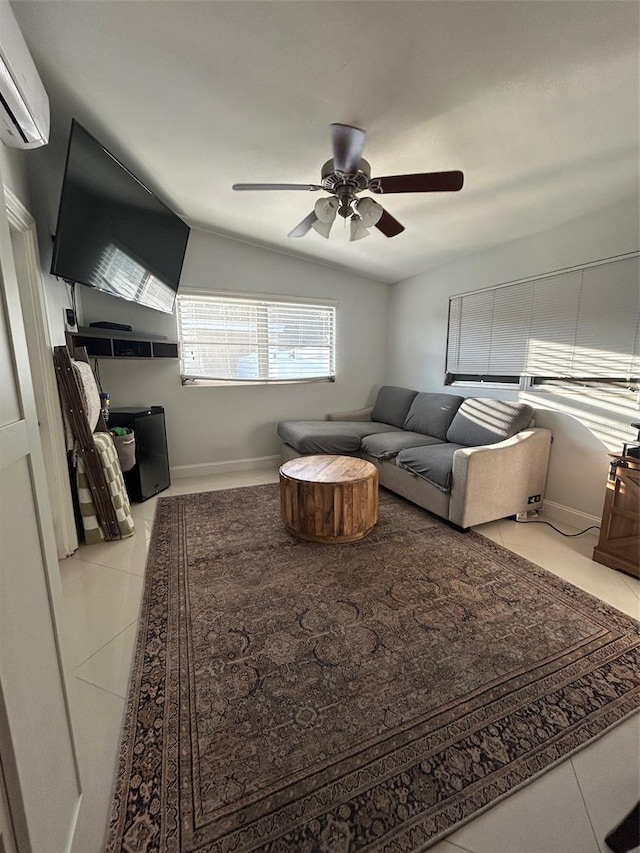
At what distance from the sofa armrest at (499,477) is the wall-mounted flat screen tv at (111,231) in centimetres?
270

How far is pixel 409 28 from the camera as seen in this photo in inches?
49.6

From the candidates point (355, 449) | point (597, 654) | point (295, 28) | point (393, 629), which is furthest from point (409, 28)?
A: point (355, 449)

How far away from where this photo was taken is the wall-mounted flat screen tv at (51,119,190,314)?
1.76 m

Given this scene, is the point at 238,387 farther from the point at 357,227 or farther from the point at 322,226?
the point at 357,227

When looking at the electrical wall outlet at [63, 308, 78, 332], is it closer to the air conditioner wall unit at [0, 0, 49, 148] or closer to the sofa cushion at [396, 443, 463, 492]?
→ the air conditioner wall unit at [0, 0, 49, 148]

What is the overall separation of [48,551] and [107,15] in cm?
195

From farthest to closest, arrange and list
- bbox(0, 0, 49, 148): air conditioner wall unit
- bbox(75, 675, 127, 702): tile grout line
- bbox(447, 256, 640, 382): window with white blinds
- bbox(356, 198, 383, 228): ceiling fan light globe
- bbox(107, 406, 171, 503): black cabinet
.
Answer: bbox(107, 406, 171, 503): black cabinet < bbox(447, 256, 640, 382): window with white blinds < bbox(356, 198, 383, 228): ceiling fan light globe < bbox(75, 675, 127, 702): tile grout line < bbox(0, 0, 49, 148): air conditioner wall unit

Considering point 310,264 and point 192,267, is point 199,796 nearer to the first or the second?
point 192,267

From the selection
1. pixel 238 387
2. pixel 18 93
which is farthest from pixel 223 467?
pixel 18 93

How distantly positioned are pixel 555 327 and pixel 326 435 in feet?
7.06

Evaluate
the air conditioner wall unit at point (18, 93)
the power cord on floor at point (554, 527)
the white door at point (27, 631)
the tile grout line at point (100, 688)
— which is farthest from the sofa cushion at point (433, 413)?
the air conditioner wall unit at point (18, 93)

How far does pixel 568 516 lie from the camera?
8.80 ft

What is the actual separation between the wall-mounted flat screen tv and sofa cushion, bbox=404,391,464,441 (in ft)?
9.12

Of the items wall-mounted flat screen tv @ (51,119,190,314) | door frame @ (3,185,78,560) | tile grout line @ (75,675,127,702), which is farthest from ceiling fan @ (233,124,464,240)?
tile grout line @ (75,675,127,702)
